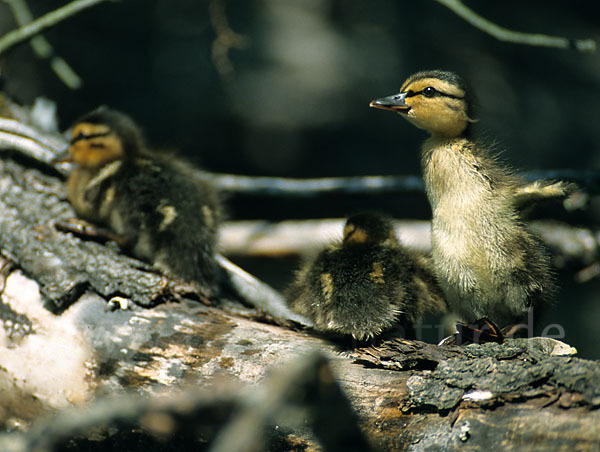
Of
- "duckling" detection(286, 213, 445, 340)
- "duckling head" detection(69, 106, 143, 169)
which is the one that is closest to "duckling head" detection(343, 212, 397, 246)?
"duckling" detection(286, 213, 445, 340)

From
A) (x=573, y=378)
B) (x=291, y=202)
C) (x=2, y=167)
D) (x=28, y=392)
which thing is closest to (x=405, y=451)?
(x=573, y=378)

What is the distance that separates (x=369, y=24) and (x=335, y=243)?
14.5ft

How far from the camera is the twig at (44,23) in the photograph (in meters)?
3.28

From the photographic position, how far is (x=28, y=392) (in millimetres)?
2340

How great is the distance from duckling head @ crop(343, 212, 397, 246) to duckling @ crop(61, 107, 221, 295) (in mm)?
727

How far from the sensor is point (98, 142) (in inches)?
127

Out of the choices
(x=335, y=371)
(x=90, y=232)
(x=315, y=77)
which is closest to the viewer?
(x=335, y=371)

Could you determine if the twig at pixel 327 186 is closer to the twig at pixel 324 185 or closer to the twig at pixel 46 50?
the twig at pixel 324 185

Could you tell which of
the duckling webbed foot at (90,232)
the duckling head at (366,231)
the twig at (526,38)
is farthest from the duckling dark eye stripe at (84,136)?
the twig at (526,38)

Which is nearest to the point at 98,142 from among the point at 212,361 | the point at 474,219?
the point at 212,361

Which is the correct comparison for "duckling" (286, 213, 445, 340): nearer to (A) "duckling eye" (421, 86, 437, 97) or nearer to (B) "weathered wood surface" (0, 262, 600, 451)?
(B) "weathered wood surface" (0, 262, 600, 451)

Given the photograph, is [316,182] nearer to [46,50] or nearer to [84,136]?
[84,136]

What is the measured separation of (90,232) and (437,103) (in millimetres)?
1620

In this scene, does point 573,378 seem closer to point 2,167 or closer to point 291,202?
point 2,167
